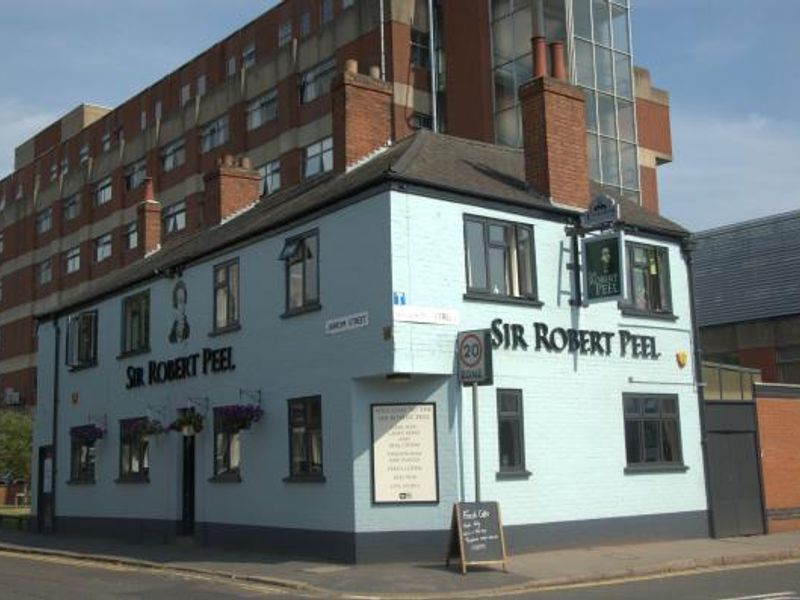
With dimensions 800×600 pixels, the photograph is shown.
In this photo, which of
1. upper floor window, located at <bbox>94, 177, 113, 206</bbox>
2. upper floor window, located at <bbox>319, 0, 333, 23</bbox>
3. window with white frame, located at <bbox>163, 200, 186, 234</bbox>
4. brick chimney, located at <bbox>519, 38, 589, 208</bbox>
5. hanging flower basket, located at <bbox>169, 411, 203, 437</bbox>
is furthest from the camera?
upper floor window, located at <bbox>94, 177, 113, 206</bbox>

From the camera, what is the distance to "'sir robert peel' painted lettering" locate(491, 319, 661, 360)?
17156mm

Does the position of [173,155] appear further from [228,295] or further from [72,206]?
[228,295]

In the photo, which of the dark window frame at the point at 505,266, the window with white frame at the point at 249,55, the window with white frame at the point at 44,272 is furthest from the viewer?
the window with white frame at the point at 44,272

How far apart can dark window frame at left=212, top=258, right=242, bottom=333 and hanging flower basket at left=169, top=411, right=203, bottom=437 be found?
71.7 inches

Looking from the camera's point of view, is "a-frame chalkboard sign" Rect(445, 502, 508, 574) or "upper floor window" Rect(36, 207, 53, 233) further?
"upper floor window" Rect(36, 207, 53, 233)

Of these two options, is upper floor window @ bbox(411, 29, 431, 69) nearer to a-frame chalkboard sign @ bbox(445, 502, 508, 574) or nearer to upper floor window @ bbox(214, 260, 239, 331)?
upper floor window @ bbox(214, 260, 239, 331)

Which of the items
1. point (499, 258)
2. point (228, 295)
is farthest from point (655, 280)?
point (228, 295)

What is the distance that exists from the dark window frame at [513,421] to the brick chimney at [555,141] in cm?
405

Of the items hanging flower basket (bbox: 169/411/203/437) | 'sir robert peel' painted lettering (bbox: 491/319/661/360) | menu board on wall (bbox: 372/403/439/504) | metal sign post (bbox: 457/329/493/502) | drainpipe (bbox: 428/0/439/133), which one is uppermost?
drainpipe (bbox: 428/0/439/133)

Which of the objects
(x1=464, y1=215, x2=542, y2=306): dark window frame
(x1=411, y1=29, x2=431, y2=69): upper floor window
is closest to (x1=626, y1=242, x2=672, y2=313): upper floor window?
(x1=464, y1=215, x2=542, y2=306): dark window frame

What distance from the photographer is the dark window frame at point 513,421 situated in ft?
55.0

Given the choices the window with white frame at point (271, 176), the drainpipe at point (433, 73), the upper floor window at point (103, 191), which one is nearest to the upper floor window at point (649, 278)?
the drainpipe at point (433, 73)

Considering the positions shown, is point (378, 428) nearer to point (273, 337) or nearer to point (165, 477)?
point (273, 337)

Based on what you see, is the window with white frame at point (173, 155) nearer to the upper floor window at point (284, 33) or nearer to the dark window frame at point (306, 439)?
the upper floor window at point (284, 33)
